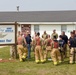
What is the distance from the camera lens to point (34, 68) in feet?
58.2

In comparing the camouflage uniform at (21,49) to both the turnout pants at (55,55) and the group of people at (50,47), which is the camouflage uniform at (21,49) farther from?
the turnout pants at (55,55)

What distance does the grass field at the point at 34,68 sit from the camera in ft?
54.3

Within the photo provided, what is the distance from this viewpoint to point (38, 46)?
19422 millimetres

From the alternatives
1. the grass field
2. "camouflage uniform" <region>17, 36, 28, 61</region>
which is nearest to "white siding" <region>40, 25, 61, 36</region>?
"camouflage uniform" <region>17, 36, 28, 61</region>

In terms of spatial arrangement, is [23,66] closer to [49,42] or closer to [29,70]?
[29,70]

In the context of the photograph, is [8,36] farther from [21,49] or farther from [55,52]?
[55,52]

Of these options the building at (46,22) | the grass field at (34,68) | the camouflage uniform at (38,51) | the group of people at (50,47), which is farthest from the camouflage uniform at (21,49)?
the building at (46,22)

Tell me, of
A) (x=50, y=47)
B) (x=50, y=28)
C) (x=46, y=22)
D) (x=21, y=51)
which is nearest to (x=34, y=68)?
(x=21, y=51)

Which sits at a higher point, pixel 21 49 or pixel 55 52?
pixel 21 49

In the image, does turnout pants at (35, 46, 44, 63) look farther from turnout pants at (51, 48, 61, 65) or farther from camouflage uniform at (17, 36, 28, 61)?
camouflage uniform at (17, 36, 28, 61)

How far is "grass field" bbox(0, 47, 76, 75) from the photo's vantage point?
1655 centimetres

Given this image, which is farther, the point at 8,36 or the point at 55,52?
the point at 8,36

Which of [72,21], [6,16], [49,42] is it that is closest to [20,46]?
[49,42]

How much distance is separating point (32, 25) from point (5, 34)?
20.0m
